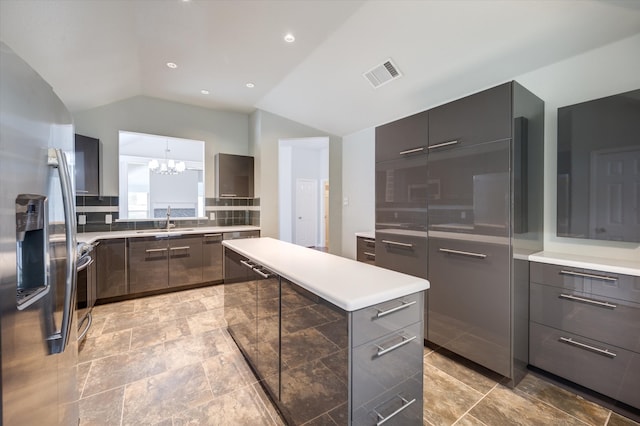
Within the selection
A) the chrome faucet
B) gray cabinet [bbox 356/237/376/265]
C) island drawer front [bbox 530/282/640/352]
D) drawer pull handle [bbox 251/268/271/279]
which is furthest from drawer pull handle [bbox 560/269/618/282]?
the chrome faucet

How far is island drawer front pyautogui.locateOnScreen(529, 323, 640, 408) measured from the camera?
5.33ft

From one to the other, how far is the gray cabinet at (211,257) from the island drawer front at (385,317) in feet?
11.4

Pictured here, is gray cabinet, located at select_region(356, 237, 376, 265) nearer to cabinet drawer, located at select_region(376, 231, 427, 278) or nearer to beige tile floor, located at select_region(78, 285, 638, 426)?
cabinet drawer, located at select_region(376, 231, 427, 278)

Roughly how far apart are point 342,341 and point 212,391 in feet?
4.48

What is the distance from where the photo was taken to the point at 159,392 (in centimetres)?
189

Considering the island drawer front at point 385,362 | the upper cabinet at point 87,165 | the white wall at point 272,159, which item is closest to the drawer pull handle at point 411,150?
the island drawer front at point 385,362

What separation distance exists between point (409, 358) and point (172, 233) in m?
Answer: 3.62

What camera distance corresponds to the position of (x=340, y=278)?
4.53 ft

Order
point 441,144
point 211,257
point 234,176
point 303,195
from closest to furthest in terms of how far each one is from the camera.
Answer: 1. point 441,144
2. point 211,257
3. point 234,176
4. point 303,195

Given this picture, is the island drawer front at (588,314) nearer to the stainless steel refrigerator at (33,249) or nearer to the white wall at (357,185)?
the white wall at (357,185)

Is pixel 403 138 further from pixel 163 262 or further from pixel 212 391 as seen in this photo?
pixel 163 262

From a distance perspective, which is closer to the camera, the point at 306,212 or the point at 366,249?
the point at 366,249

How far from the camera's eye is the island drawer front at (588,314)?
1.62 meters

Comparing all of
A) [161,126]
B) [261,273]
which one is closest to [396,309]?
[261,273]
